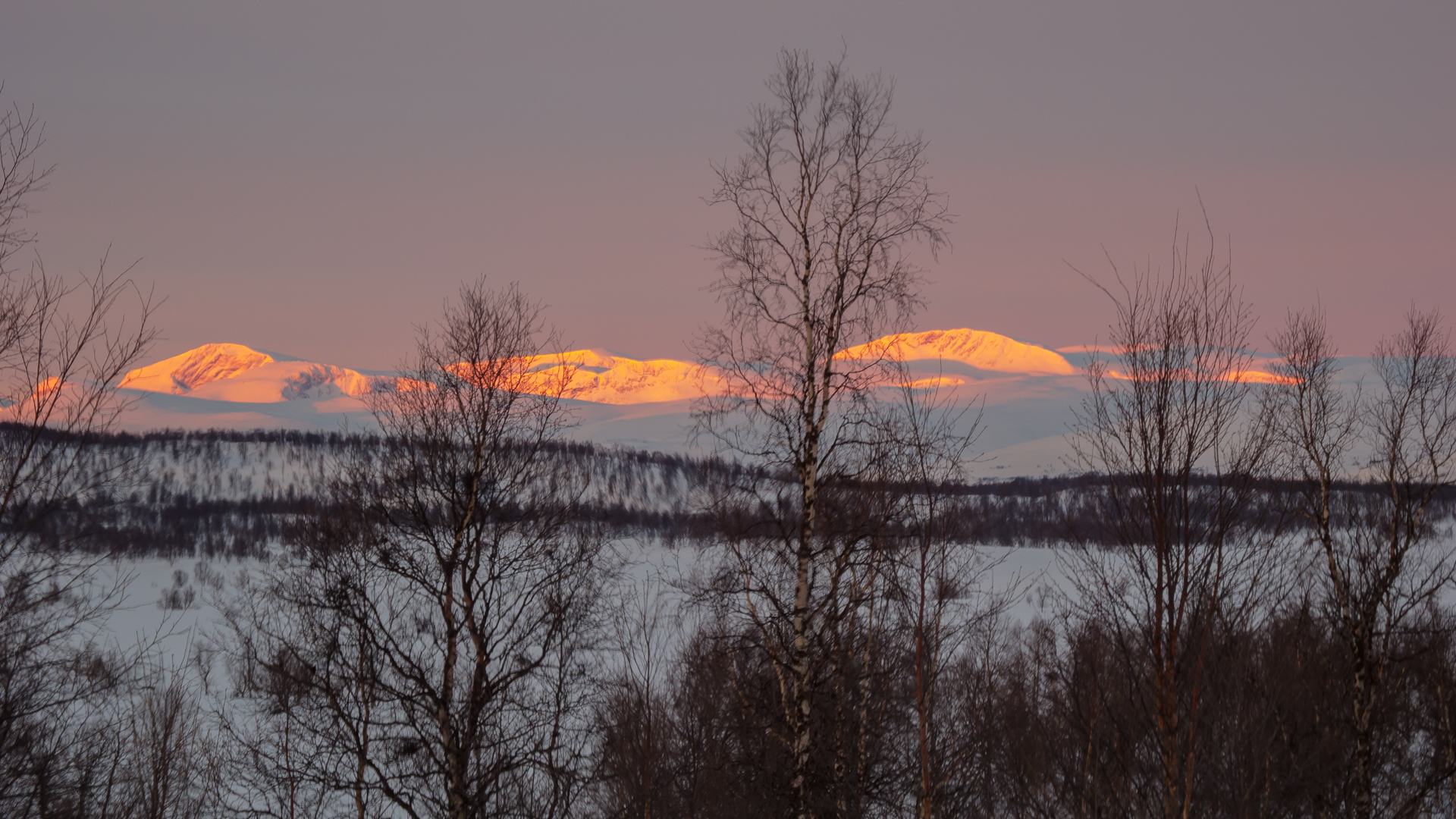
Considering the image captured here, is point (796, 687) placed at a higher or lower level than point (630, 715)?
higher

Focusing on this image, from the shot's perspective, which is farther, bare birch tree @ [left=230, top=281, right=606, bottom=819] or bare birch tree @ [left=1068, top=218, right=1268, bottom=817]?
bare birch tree @ [left=230, top=281, right=606, bottom=819]

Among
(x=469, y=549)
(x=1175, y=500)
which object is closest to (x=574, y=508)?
(x=469, y=549)

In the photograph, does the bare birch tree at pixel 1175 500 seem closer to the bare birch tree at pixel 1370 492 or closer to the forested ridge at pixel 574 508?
the forested ridge at pixel 574 508

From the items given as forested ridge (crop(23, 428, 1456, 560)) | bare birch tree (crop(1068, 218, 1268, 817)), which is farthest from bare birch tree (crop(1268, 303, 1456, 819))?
bare birch tree (crop(1068, 218, 1268, 817))

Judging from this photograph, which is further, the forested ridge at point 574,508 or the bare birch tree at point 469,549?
the bare birch tree at point 469,549

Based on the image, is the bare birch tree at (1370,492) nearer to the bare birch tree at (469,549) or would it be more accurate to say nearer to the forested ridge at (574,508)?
the forested ridge at (574,508)

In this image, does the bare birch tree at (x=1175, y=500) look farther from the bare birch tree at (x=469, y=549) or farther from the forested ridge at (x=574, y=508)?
the bare birch tree at (x=469, y=549)

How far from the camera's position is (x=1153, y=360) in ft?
28.4

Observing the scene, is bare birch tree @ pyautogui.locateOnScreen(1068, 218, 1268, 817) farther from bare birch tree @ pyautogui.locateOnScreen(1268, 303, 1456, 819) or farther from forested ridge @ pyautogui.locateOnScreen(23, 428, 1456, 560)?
bare birch tree @ pyautogui.locateOnScreen(1268, 303, 1456, 819)

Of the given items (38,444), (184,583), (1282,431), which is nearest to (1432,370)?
(1282,431)

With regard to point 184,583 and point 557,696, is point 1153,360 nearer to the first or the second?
point 557,696

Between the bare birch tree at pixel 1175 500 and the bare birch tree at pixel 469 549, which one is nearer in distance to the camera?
the bare birch tree at pixel 1175 500

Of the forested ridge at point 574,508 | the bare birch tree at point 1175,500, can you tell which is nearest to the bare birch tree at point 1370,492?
the forested ridge at point 574,508

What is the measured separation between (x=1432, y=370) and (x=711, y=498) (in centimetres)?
1462
